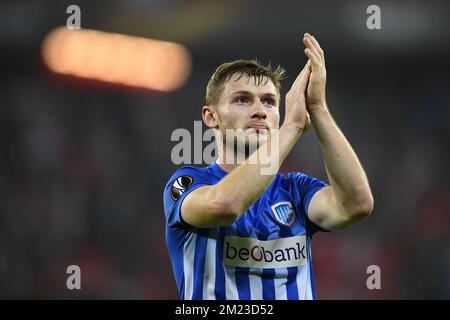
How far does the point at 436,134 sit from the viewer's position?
8.52 meters

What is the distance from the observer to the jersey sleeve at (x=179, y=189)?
2672mm

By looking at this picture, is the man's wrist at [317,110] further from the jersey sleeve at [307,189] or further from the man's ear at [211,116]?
the man's ear at [211,116]

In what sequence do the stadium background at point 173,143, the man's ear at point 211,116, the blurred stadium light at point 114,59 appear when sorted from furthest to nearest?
the blurred stadium light at point 114,59
the stadium background at point 173,143
the man's ear at point 211,116

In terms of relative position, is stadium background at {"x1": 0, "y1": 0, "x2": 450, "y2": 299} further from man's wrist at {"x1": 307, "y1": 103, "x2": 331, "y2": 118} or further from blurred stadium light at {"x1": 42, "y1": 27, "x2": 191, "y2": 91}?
man's wrist at {"x1": 307, "y1": 103, "x2": 331, "y2": 118}

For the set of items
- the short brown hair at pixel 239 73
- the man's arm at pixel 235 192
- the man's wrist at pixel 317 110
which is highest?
the short brown hair at pixel 239 73

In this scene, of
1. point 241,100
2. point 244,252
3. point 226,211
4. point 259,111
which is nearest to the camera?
point 226,211

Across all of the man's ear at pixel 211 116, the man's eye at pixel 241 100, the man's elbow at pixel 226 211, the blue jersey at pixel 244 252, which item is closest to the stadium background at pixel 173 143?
the man's ear at pixel 211 116

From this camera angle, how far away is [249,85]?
2.91m

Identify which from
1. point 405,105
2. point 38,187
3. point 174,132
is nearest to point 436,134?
point 405,105

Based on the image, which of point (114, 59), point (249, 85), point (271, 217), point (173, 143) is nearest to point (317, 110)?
point (249, 85)

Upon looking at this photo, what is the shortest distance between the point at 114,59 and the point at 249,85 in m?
5.91

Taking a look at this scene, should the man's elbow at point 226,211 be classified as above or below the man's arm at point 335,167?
below

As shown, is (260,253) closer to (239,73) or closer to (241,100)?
(241,100)
